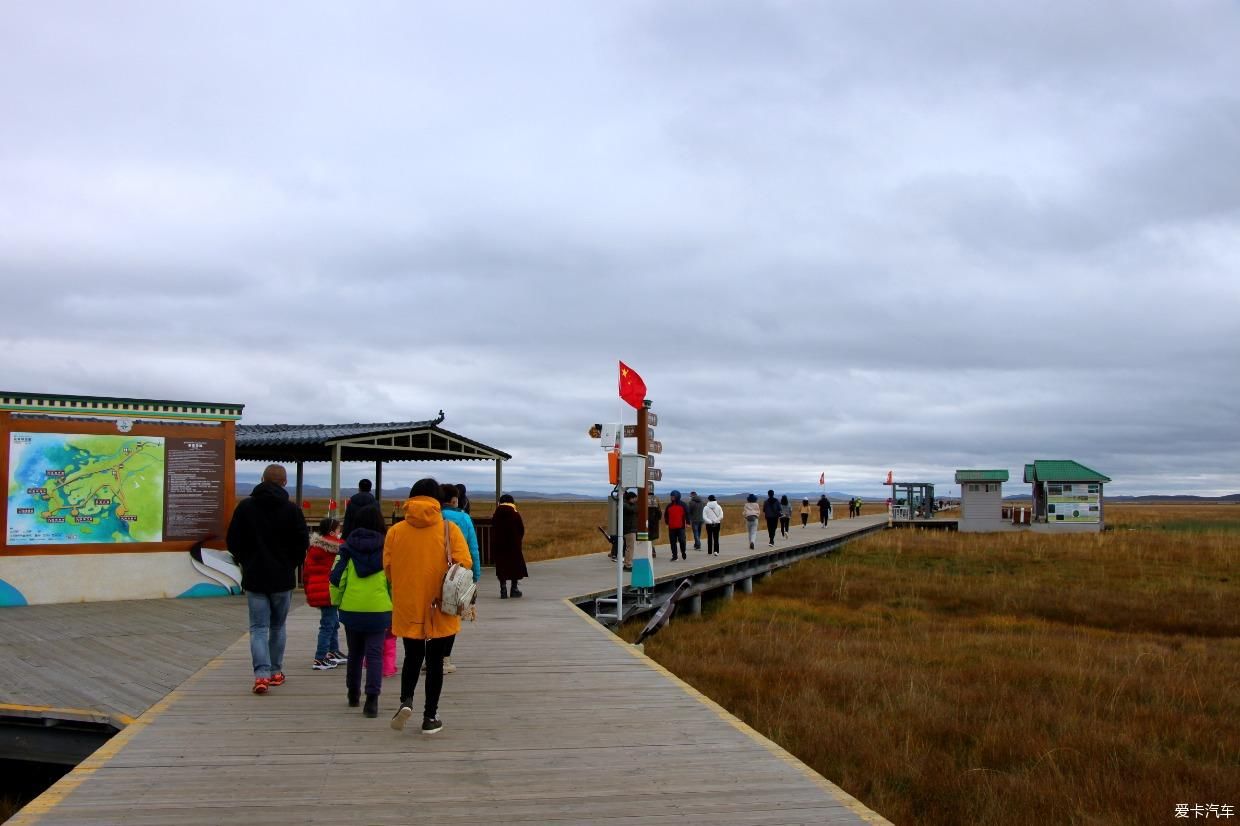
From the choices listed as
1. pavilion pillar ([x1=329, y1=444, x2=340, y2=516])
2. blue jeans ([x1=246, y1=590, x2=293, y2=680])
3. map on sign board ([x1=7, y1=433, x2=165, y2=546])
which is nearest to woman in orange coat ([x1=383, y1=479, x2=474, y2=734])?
blue jeans ([x1=246, y1=590, x2=293, y2=680])

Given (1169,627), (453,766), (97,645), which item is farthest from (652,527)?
(453,766)

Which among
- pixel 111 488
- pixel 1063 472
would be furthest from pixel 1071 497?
pixel 111 488

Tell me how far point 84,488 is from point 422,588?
9.79 meters

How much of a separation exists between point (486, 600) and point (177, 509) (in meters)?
4.86

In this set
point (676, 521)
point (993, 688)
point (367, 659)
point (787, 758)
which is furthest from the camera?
point (676, 521)

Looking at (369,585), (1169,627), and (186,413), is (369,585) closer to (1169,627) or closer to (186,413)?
(186,413)

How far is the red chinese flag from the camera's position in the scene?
14.6 m

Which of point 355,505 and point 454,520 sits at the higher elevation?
point 355,505

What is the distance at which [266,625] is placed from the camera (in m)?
7.77

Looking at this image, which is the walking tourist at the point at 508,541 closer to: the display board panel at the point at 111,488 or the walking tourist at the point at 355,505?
the display board panel at the point at 111,488

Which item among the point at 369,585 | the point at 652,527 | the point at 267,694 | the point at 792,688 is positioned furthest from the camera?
the point at 652,527

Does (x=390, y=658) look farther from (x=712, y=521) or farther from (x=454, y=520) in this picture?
(x=712, y=521)

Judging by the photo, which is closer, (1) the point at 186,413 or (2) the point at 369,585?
(2) the point at 369,585

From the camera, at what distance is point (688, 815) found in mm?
4941
